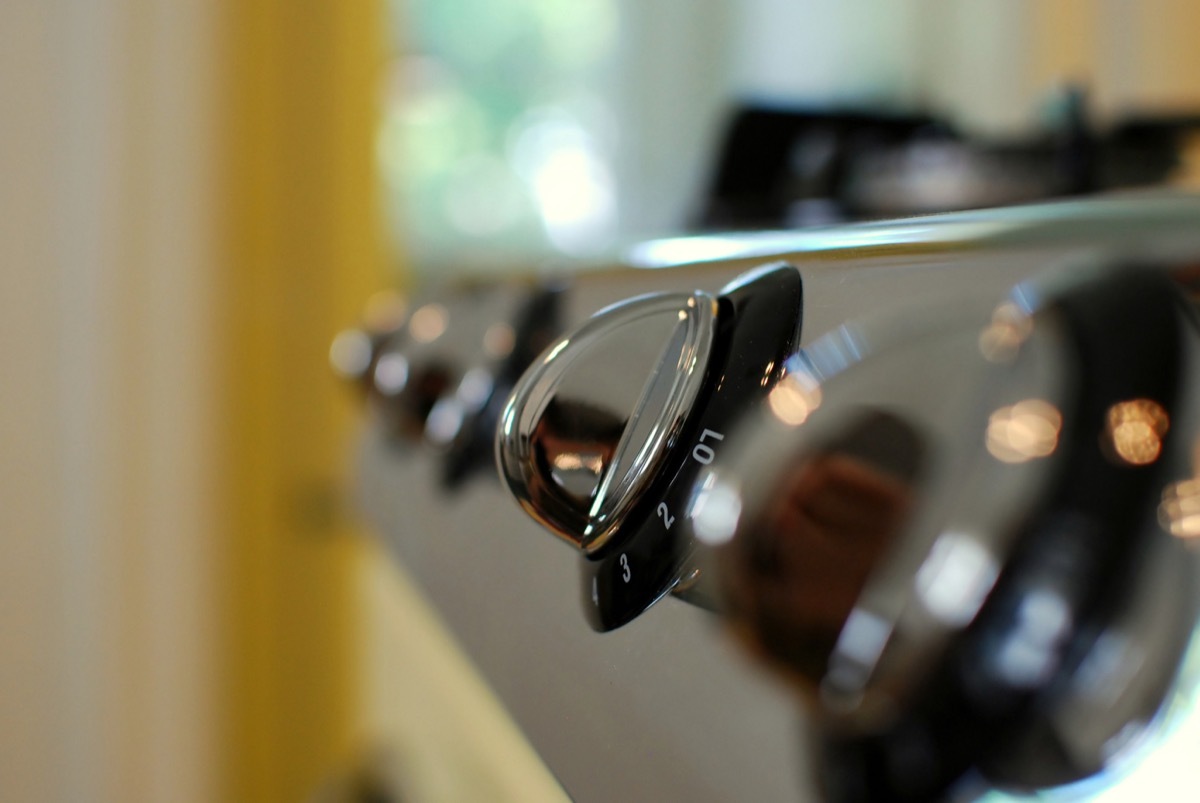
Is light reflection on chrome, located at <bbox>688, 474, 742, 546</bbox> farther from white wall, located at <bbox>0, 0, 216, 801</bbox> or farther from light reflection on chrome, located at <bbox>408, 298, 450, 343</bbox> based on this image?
white wall, located at <bbox>0, 0, 216, 801</bbox>

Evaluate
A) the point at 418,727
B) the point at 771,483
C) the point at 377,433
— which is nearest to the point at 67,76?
the point at 377,433

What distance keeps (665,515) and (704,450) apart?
1 centimetres

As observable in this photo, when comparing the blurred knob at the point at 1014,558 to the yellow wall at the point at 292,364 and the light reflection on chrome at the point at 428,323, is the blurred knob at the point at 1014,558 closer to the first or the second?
the light reflection on chrome at the point at 428,323

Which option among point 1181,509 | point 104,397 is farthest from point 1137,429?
point 104,397

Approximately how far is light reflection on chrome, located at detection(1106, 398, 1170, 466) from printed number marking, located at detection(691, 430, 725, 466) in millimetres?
51

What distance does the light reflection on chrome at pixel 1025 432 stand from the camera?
0.07m

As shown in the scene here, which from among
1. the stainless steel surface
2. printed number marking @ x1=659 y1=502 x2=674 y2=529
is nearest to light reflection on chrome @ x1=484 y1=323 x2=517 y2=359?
the stainless steel surface

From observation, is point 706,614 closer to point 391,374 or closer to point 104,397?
point 391,374

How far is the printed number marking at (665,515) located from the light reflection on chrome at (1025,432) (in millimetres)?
54

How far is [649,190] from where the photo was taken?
1.07 m

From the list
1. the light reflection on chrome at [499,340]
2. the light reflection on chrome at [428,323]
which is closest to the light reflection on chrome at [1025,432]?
the light reflection on chrome at [499,340]

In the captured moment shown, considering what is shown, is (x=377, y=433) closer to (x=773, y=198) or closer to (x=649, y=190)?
(x=773, y=198)

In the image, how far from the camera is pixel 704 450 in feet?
0.39

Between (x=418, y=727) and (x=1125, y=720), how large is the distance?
439 millimetres
